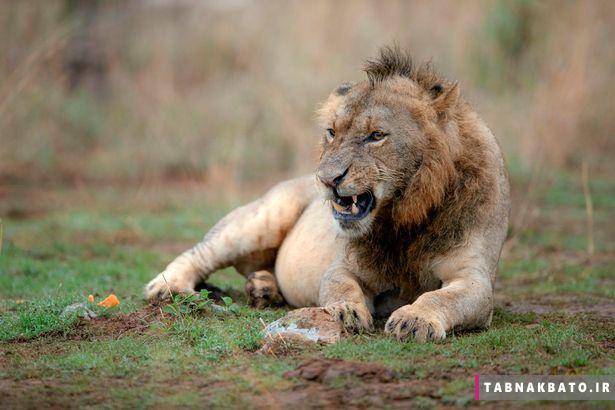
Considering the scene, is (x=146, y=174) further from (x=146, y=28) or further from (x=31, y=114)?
(x=146, y=28)

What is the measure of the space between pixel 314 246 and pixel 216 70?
11.3 metres

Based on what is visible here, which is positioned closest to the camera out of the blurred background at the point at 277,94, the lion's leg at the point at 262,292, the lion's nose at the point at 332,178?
the lion's nose at the point at 332,178

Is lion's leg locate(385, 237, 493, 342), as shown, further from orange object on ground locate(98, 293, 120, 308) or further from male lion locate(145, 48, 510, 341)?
orange object on ground locate(98, 293, 120, 308)

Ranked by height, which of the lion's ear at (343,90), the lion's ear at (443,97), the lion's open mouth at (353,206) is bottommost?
the lion's open mouth at (353,206)

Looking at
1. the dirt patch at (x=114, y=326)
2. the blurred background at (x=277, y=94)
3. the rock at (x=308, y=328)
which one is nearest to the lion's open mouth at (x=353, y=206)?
the rock at (x=308, y=328)

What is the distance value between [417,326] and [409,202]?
728 mm

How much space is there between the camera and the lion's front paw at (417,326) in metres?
4.28

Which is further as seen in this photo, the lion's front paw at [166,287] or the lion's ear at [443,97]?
the lion's front paw at [166,287]

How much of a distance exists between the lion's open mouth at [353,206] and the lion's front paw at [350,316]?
46 centimetres

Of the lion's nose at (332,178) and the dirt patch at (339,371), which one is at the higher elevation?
the lion's nose at (332,178)

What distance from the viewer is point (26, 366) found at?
4.14 metres

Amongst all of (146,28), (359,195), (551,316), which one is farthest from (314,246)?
(146,28)

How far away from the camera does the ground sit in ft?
12.0

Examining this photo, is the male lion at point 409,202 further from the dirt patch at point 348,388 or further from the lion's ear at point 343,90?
the dirt patch at point 348,388
